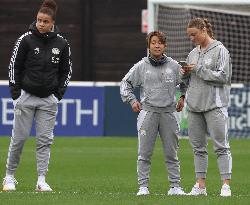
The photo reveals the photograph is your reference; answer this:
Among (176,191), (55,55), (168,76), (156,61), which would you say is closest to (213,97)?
(168,76)

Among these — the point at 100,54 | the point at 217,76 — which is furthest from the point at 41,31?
the point at 100,54

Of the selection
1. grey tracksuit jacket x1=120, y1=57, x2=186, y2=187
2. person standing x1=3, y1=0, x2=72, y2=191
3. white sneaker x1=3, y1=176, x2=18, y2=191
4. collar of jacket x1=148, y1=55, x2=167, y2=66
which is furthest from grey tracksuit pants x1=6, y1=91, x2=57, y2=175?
collar of jacket x1=148, y1=55, x2=167, y2=66

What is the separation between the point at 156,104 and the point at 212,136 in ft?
2.22

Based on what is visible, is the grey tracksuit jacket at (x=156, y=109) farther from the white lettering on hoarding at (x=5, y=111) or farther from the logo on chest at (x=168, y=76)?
the white lettering on hoarding at (x=5, y=111)

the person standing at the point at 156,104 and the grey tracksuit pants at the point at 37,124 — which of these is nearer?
the person standing at the point at 156,104

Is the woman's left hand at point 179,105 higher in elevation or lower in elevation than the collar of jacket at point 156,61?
lower

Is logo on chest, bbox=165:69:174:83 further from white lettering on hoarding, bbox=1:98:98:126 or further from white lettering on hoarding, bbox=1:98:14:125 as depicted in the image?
white lettering on hoarding, bbox=1:98:14:125

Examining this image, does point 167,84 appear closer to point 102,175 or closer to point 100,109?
point 102,175

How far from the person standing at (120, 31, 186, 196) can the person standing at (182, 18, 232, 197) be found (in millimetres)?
208

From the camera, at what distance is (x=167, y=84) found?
12367 millimetres

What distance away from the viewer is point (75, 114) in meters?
23.6

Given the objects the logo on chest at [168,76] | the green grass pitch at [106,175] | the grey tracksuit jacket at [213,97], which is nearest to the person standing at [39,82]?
the green grass pitch at [106,175]

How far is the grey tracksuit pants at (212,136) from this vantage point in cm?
1217

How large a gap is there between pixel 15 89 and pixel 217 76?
2.20m
